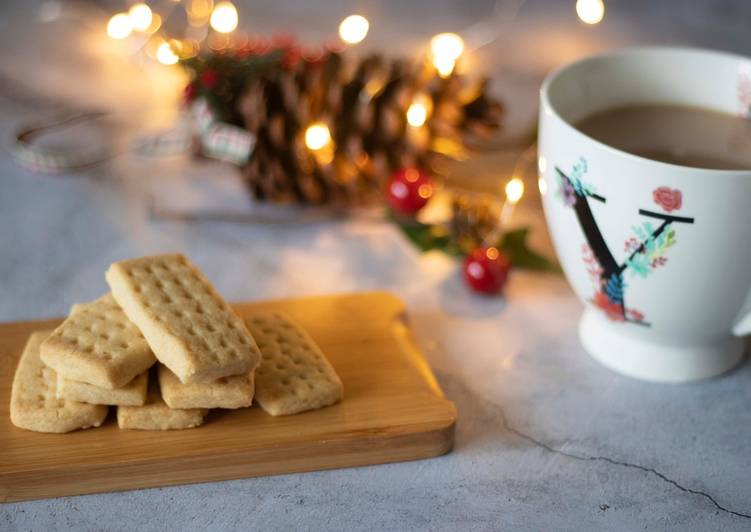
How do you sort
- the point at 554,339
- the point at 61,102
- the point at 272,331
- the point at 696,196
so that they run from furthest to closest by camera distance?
the point at 61,102, the point at 554,339, the point at 272,331, the point at 696,196

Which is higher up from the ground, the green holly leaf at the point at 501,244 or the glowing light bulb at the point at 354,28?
the glowing light bulb at the point at 354,28

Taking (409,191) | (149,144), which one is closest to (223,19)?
(149,144)

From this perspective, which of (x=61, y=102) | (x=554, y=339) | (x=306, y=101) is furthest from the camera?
(x=61, y=102)

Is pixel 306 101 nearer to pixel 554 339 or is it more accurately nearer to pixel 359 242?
pixel 359 242

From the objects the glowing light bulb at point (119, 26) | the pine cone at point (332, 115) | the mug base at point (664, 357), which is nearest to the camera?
the mug base at point (664, 357)

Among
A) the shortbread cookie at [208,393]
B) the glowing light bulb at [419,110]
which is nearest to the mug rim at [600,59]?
the glowing light bulb at [419,110]

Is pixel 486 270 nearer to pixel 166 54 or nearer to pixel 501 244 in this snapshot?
pixel 501 244

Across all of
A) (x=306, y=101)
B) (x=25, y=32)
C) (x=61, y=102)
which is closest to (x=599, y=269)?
(x=306, y=101)

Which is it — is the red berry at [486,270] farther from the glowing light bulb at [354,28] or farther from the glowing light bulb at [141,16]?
the glowing light bulb at [141,16]
